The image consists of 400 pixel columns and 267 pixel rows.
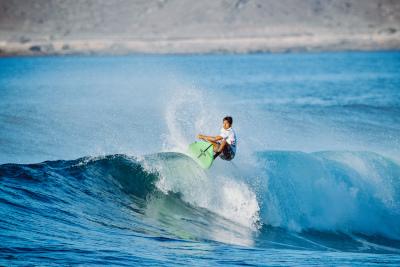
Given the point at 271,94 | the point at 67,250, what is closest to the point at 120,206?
the point at 67,250

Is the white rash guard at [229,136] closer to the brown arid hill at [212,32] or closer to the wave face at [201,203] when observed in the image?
the wave face at [201,203]

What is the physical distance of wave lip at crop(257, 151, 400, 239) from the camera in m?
16.0

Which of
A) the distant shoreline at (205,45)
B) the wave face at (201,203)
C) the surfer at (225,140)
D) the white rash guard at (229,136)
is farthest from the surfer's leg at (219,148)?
the distant shoreline at (205,45)

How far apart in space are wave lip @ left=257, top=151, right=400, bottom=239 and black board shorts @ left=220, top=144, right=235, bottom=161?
1178mm

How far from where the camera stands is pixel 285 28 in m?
186

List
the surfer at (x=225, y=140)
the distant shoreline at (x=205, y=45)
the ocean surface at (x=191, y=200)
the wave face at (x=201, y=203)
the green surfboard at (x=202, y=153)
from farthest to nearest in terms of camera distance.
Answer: the distant shoreline at (x=205, y=45)
the green surfboard at (x=202, y=153)
the surfer at (x=225, y=140)
the wave face at (x=201, y=203)
the ocean surface at (x=191, y=200)

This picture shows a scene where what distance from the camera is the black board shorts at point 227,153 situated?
611 inches

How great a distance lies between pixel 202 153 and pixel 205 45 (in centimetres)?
16010

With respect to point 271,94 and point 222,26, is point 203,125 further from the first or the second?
point 222,26

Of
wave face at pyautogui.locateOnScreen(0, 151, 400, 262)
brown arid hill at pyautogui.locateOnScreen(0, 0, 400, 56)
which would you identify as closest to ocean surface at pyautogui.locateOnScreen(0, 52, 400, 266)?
wave face at pyautogui.locateOnScreen(0, 151, 400, 262)

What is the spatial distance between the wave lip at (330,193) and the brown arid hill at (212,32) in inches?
6005

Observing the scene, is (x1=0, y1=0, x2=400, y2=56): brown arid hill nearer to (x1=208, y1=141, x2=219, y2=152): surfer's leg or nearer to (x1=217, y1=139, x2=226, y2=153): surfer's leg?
(x1=208, y1=141, x2=219, y2=152): surfer's leg

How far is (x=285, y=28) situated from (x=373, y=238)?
571 ft

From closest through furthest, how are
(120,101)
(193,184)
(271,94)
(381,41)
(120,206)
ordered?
(120,206), (193,184), (120,101), (271,94), (381,41)
